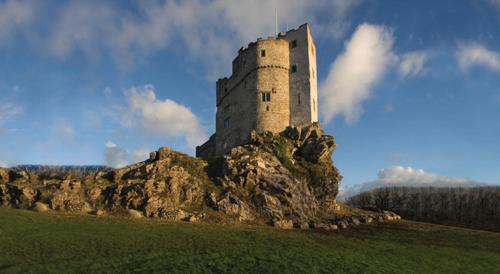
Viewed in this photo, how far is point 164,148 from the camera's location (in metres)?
58.6

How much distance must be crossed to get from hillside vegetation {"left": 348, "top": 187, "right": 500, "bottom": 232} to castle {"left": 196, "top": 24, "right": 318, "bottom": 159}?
33618 mm

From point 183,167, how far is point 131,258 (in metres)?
27.1

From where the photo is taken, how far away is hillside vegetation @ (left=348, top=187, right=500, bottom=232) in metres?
85.9

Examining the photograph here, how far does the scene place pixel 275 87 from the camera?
7012 cm

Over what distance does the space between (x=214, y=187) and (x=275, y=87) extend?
23782 millimetres

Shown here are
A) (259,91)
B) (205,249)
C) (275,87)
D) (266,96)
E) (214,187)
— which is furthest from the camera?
(275,87)

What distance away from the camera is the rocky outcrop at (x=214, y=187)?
4928 centimetres

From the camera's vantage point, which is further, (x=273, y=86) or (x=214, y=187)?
(x=273, y=86)

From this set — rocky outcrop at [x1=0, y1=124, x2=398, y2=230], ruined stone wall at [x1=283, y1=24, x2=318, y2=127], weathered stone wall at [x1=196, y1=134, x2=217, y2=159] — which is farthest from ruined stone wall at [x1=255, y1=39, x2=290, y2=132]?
weathered stone wall at [x1=196, y1=134, x2=217, y2=159]

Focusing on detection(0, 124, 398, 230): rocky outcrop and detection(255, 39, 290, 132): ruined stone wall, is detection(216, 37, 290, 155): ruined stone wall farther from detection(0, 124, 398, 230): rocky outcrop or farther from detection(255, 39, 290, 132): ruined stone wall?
detection(0, 124, 398, 230): rocky outcrop

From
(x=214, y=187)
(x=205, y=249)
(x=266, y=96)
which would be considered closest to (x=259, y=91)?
(x=266, y=96)

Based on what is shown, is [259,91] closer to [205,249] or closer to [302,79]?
[302,79]

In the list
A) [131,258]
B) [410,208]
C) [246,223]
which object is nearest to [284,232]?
[246,223]

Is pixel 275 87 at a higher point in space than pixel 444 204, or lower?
higher
